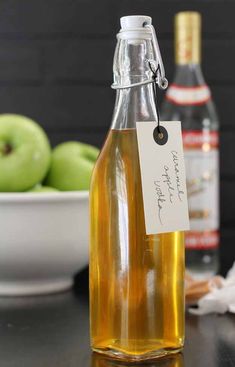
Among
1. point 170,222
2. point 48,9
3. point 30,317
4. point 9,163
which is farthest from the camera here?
point 48,9

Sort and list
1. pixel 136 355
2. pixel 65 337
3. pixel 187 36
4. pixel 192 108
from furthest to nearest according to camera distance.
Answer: pixel 192 108 → pixel 187 36 → pixel 65 337 → pixel 136 355

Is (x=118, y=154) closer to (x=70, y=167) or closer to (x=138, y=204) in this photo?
(x=138, y=204)

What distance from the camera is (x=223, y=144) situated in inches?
64.8

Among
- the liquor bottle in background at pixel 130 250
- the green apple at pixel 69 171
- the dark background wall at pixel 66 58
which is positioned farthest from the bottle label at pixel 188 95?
the liquor bottle in background at pixel 130 250

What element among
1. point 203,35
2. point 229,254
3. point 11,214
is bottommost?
point 229,254

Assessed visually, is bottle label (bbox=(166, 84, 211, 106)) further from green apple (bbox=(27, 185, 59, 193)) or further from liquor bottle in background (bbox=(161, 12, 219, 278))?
green apple (bbox=(27, 185, 59, 193))

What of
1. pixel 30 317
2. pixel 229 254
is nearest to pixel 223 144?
pixel 229 254

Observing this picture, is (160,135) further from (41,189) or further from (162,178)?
(41,189)

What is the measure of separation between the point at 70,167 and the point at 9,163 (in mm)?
109

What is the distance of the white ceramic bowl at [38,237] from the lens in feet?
3.49

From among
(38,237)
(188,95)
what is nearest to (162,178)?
(38,237)

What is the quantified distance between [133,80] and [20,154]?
37 cm

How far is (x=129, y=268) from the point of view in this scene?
2.42 ft

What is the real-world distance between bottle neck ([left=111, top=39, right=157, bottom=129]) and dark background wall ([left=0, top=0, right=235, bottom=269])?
2.78ft
